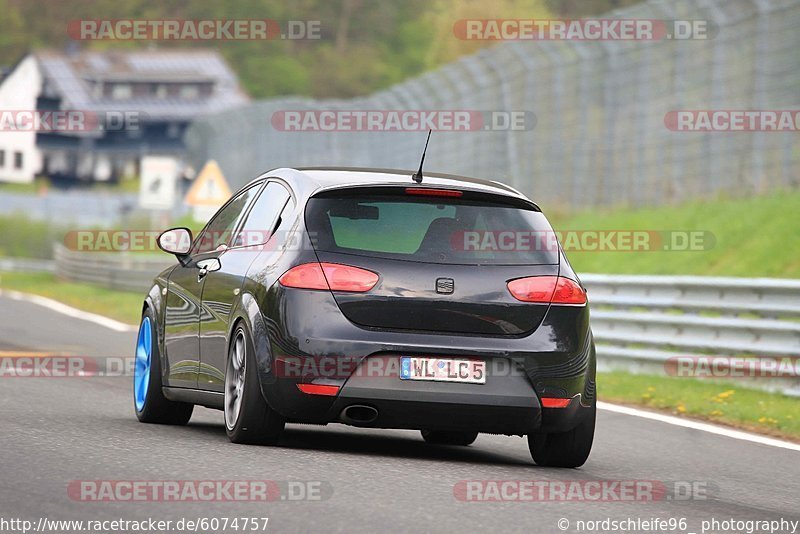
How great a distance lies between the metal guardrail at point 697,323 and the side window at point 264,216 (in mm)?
5762

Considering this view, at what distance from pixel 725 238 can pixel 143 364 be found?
14614 mm

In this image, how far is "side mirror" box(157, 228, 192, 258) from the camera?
10.1m

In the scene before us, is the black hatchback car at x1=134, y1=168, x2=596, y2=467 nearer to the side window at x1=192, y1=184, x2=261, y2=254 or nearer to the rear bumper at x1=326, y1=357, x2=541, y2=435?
the rear bumper at x1=326, y1=357, x2=541, y2=435

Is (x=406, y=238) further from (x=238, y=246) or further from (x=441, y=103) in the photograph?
(x=441, y=103)

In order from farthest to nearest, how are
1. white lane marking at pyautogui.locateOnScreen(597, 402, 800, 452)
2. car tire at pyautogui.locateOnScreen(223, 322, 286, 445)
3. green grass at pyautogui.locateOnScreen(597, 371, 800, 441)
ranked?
green grass at pyautogui.locateOnScreen(597, 371, 800, 441) → white lane marking at pyautogui.locateOnScreen(597, 402, 800, 452) → car tire at pyautogui.locateOnScreen(223, 322, 286, 445)

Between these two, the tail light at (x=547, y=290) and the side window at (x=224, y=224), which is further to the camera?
the side window at (x=224, y=224)

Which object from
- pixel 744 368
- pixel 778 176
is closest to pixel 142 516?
pixel 744 368

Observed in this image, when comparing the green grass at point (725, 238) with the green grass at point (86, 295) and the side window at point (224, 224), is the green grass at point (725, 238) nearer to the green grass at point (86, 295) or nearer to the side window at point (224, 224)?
the green grass at point (86, 295)

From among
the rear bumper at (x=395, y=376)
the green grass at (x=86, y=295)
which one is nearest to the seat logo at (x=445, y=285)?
the rear bumper at (x=395, y=376)

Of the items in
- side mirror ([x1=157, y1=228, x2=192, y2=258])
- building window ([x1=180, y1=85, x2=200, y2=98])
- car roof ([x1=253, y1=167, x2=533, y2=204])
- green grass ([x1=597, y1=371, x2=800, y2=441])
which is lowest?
green grass ([x1=597, y1=371, x2=800, y2=441])

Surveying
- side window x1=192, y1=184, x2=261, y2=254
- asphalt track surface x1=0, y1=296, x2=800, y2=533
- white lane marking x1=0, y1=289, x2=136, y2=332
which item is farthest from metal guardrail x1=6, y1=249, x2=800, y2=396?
white lane marking x1=0, y1=289, x2=136, y2=332

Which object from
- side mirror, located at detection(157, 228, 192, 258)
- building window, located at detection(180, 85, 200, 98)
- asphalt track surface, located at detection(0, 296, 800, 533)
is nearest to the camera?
asphalt track surface, located at detection(0, 296, 800, 533)

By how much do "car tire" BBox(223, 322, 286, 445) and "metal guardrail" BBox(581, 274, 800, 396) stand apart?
6.31 m

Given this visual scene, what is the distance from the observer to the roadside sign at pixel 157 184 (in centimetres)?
3128
